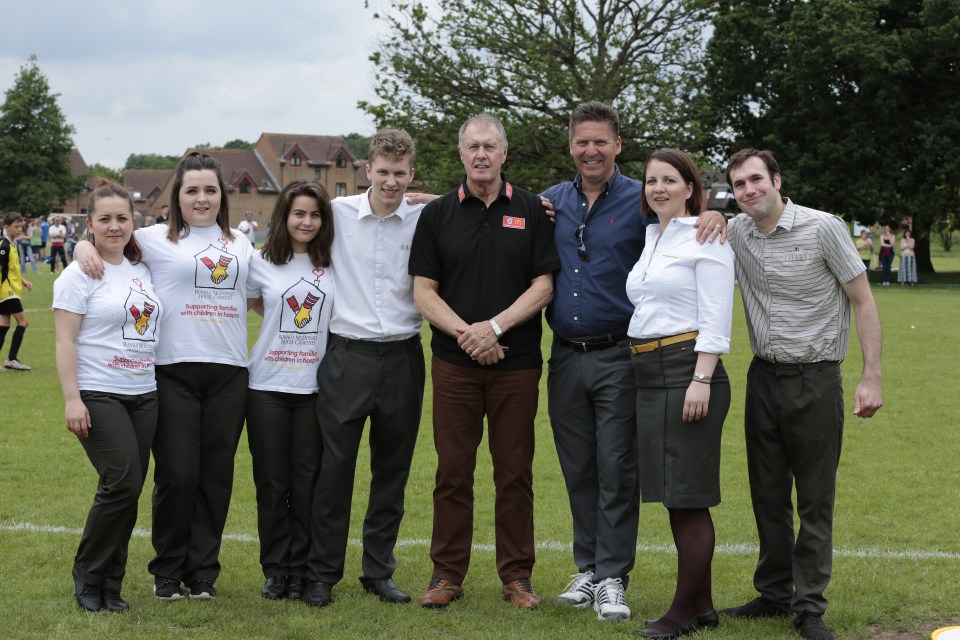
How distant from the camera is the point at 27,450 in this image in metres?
8.74

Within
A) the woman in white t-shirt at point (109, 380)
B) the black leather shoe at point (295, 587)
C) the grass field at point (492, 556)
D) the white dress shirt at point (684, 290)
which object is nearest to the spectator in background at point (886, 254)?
the grass field at point (492, 556)

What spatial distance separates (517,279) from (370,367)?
34.1 inches

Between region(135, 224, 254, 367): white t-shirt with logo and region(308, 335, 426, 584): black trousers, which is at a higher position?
region(135, 224, 254, 367): white t-shirt with logo

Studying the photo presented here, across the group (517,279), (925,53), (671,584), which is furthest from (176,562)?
(925,53)

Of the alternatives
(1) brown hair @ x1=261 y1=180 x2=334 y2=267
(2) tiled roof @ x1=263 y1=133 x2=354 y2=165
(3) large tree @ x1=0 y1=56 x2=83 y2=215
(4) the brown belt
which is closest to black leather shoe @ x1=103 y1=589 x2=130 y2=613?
(1) brown hair @ x1=261 y1=180 x2=334 y2=267

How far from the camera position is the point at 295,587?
17.1 feet

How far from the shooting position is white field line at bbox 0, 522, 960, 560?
5980mm

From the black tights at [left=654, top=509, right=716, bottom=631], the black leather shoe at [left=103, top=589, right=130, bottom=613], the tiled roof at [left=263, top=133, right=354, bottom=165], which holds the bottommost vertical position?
the black leather shoe at [left=103, top=589, right=130, bottom=613]

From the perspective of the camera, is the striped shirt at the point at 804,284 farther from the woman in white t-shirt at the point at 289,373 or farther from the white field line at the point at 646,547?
the woman in white t-shirt at the point at 289,373

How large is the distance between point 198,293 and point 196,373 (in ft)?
1.30

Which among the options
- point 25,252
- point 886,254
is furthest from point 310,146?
point 886,254

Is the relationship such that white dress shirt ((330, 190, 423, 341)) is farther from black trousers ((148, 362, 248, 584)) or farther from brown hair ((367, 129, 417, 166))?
black trousers ((148, 362, 248, 584))

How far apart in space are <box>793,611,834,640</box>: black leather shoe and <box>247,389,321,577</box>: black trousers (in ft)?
8.05

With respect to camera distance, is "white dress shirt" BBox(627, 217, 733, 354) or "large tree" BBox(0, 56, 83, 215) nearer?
"white dress shirt" BBox(627, 217, 733, 354)
